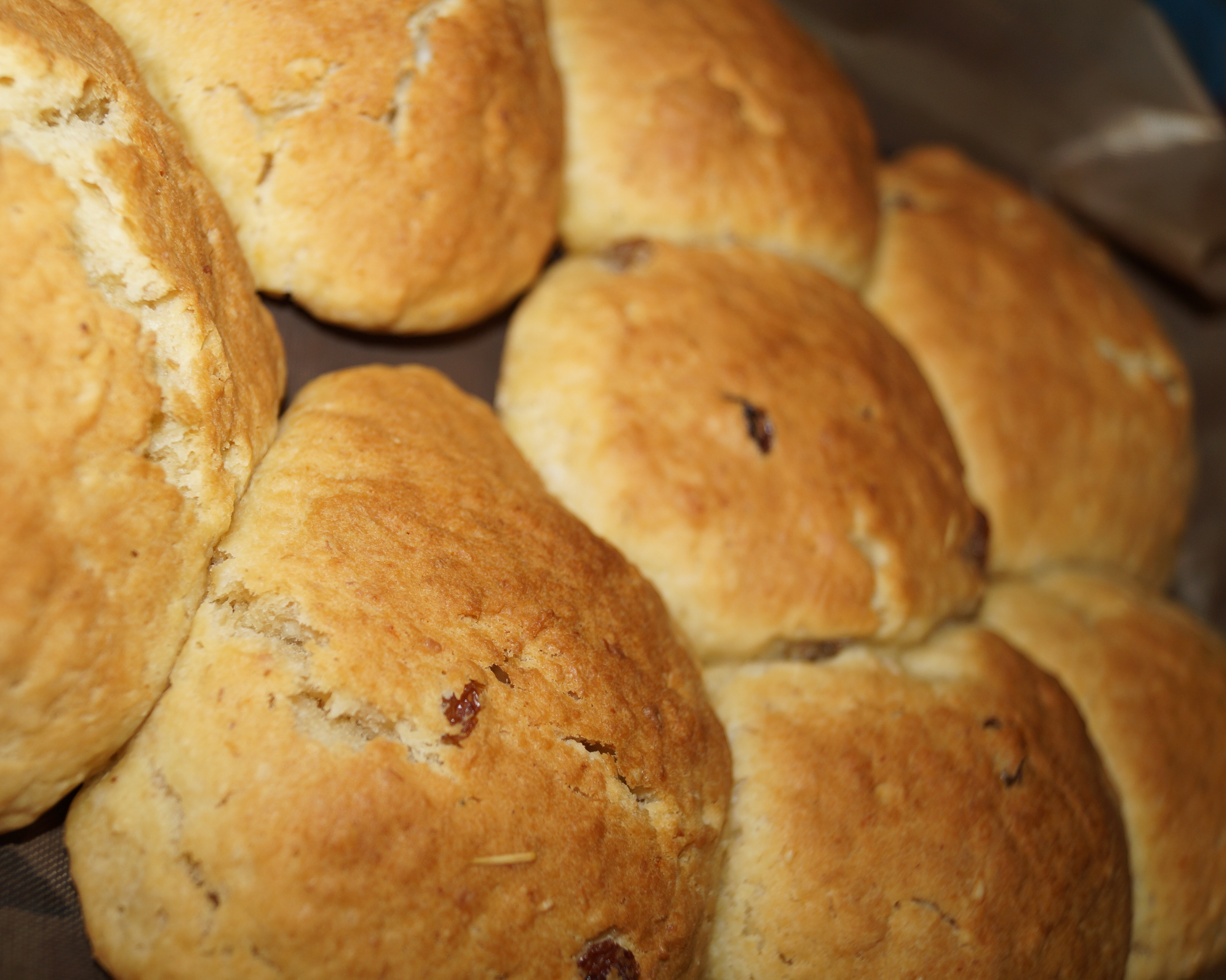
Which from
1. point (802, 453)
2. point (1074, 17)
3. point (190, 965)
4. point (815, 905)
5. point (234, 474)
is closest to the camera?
point (190, 965)

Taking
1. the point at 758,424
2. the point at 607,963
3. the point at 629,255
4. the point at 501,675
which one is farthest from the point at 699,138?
the point at 607,963

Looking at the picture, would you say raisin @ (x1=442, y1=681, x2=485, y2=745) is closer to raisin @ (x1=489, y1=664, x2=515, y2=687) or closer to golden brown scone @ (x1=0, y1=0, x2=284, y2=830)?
raisin @ (x1=489, y1=664, x2=515, y2=687)

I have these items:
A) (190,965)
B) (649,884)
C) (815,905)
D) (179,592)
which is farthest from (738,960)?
(179,592)

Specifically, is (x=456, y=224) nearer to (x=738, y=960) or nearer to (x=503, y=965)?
(x=503, y=965)

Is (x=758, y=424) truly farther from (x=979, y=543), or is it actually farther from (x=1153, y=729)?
(x=1153, y=729)

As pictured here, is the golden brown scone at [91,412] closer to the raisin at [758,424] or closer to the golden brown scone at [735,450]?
the golden brown scone at [735,450]

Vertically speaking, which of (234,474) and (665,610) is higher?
(234,474)
